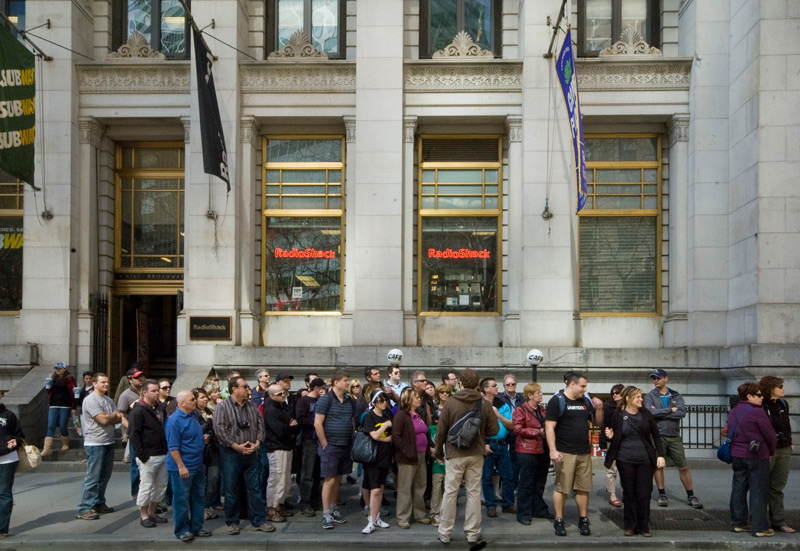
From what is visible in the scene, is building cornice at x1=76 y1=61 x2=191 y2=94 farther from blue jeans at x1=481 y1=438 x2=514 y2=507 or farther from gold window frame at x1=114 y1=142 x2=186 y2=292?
blue jeans at x1=481 y1=438 x2=514 y2=507

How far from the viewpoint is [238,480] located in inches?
388

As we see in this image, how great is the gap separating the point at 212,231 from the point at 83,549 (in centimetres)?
949

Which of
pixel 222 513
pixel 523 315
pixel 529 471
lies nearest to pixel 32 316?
pixel 222 513

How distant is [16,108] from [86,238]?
447 centimetres

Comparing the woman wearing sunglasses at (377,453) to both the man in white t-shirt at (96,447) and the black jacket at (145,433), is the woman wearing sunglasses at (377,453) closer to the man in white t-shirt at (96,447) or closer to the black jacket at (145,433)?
the black jacket at (145,433)

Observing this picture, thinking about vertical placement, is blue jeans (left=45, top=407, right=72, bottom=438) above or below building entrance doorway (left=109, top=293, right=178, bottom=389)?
below

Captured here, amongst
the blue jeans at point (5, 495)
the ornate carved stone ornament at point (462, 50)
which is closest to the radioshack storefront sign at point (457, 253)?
the ornate carved stone ornament at point (462, 50)

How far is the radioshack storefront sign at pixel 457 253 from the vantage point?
18734 mm

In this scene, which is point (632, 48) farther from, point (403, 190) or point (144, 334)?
point (144, 334)

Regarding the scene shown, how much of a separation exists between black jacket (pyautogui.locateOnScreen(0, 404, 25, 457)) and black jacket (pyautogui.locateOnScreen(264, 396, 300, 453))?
312cm

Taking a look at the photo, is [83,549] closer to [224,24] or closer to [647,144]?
[224,24]

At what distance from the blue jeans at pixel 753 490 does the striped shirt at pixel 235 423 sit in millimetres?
6016

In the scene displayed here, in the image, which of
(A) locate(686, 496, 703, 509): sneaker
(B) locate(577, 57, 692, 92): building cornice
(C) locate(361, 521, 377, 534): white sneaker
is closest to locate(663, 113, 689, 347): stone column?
(B) locate(577, 57, 692, 92): building cornice

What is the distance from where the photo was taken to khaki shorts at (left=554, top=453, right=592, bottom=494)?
9750 mm
